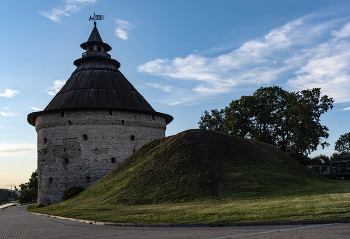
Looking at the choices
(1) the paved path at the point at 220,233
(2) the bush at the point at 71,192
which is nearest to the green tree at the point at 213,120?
(2) the bush at the point at 71,192

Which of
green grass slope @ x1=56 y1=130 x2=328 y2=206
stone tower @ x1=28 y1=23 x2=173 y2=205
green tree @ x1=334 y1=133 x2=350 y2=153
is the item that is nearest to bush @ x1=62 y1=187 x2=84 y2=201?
stone tower @ x1=28 y1=23 x2=173 y2=205

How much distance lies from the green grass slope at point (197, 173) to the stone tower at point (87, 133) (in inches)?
271

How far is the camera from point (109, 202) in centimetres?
2345

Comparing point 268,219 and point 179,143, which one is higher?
point 179,143

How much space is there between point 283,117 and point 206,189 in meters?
28.9

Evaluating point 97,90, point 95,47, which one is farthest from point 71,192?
point 95,47

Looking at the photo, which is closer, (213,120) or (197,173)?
(197,173)

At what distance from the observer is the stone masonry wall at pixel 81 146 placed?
39688mm

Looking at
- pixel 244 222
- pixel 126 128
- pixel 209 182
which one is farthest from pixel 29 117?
pixel 244 222

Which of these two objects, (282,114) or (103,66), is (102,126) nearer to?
(103,66)

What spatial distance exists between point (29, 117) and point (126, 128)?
1453cm

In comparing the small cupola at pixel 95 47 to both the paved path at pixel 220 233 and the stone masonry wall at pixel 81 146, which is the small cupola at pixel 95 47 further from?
the paved path at pixel 220 233

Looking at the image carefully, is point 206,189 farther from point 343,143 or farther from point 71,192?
point 343,143

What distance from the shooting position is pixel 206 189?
76.7ft
